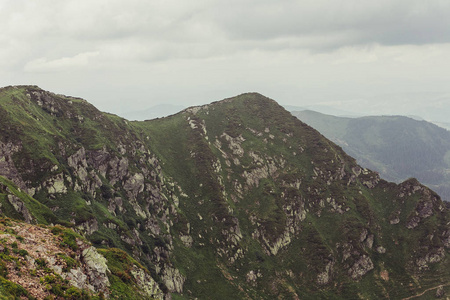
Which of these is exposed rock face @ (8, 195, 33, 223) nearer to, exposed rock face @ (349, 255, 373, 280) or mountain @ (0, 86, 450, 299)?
mountain @ (0, 86, 450, 299)

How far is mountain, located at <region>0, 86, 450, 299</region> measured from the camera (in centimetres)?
11700

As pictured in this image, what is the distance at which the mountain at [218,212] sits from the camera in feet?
384

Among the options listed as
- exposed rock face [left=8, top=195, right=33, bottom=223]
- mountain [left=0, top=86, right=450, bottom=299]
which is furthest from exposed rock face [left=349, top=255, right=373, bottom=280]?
exposed rock face [left=8, top=195, right=33, bottom=223]

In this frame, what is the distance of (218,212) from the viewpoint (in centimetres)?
15950

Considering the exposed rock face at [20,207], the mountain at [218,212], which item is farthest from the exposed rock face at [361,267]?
the exposed rock face at [20,207]

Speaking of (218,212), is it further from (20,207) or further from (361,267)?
(20,207)

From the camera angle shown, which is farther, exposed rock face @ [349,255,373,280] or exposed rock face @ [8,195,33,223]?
→ exposed rock face @ [349,255,373,280]

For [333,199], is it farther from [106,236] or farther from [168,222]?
[106,236]

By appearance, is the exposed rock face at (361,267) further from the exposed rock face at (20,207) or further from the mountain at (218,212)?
the exposed rock face at (20,207)

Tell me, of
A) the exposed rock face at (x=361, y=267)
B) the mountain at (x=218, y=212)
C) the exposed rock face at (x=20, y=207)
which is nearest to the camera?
the exposed rock face at (x=20, y=207)

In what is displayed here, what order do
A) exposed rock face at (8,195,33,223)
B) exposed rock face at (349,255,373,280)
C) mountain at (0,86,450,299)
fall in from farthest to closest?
exposed rock face at (349,255,373,280) → mountain at (0,86,450,299) → exposed rock face at (8,195,33,223)

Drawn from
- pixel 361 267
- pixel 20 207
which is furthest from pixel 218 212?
pixel 20 207

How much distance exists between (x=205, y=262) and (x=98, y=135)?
313ft

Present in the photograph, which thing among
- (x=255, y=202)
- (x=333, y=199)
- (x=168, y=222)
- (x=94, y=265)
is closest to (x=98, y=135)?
(x=168, y=222)
